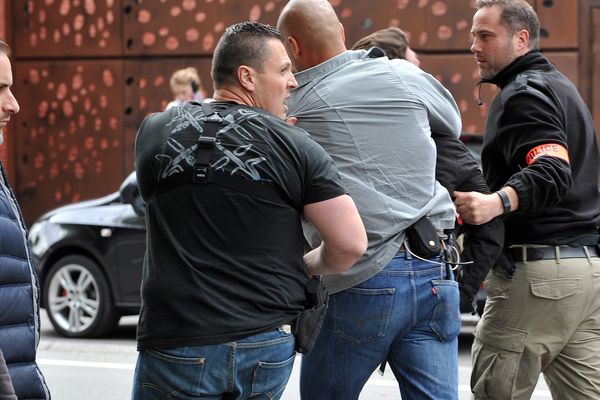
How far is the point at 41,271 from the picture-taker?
10047mm

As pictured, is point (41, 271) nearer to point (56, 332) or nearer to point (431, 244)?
point (56, 332)

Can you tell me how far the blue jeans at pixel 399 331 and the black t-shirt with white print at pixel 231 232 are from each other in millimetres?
619

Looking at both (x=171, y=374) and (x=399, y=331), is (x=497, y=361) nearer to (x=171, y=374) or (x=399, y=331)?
(x=399, y=331)

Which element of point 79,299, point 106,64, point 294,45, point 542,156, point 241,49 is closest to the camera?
point 241,49

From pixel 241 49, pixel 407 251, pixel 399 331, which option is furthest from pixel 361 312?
pixel 241 49

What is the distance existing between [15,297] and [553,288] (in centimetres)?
209

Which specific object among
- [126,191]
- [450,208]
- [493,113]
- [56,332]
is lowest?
[56,332]

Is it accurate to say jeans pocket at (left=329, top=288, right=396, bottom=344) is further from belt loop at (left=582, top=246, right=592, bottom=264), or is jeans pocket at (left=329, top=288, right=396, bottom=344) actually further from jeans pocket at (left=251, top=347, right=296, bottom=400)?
belt loop at (left=582, top=246, right=592, bottom=264)

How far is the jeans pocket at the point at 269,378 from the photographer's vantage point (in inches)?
133

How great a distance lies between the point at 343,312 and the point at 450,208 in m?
0.52

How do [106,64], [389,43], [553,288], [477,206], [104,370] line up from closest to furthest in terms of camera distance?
1. [477,206]
2. [553,288]
3. [389,43]
4. [104,370]
5. [106,64]

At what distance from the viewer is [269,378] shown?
3.41 m

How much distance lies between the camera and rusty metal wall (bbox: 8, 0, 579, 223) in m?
14.2

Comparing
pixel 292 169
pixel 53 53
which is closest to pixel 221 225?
pixel 292 169
